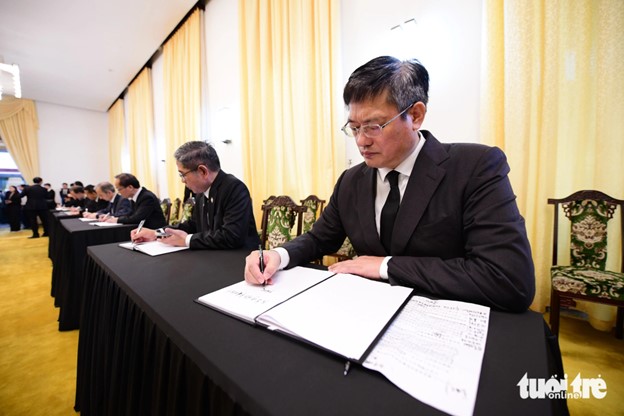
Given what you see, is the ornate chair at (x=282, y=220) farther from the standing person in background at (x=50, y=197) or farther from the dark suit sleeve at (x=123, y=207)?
the standing person in background at (x=50, y=197)

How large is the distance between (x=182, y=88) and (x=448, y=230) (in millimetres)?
5485

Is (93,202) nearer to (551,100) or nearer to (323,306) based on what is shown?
(323,306)

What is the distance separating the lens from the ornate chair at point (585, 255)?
1407 millimetres

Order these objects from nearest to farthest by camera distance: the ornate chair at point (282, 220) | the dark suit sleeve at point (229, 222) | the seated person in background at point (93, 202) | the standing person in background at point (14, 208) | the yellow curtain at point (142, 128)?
the dark suit sleeve at point (229, 222) < the ornate chair at point (282, 220) < the seated person in background at point (93, 202) < the yellow curtain at point (142, 128) < the standing person in background at point (14, 208)

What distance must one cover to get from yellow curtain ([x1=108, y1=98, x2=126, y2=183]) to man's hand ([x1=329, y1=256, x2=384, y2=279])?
9.97 m

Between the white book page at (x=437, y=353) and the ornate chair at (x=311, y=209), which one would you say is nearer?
the white book page at (x=437, y=353)

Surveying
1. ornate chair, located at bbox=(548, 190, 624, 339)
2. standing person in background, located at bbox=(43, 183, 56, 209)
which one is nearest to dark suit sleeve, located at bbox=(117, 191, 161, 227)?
ornate chair, located at bbox=(548, 190, 624, 339)

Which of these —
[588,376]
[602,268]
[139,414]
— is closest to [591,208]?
[602,268]

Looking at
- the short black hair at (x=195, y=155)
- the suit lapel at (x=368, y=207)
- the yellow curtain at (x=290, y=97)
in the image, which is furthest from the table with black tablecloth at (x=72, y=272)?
the suit lapel at (x=368, y=207)

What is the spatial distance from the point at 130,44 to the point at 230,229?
595cm

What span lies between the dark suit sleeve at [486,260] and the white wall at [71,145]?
11.7 metres

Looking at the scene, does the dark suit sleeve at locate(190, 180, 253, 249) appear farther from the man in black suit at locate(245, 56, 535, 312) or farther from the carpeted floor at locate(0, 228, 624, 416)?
the carpeted floor at locate(0, 228, 624, 416)

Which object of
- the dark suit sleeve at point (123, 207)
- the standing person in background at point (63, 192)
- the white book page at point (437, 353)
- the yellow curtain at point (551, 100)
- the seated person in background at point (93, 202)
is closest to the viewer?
the white book page at point (437, 353)

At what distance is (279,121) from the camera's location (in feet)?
10.9
